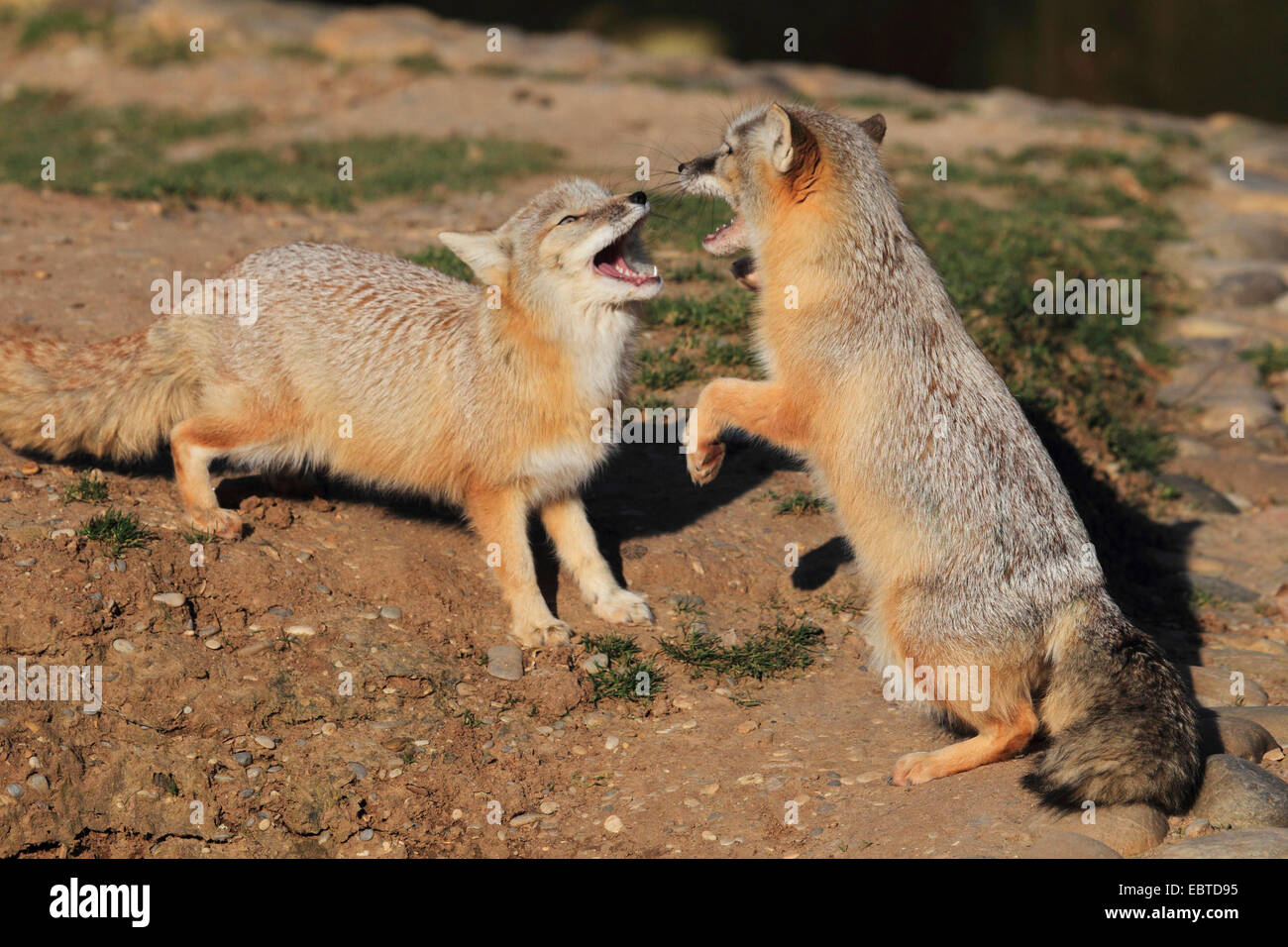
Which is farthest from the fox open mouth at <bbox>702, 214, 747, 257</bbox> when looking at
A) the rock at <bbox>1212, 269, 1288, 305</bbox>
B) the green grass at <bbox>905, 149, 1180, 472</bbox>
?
the rock at <bbox>1212, 269, 1288, 305</bbox>

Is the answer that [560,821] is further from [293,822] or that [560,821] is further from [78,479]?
[78,479]

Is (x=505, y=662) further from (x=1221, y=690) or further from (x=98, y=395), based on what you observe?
(x=1221, y=690)

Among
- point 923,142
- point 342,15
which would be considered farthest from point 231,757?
point 342,15

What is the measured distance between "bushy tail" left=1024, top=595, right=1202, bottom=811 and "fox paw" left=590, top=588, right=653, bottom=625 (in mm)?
2084

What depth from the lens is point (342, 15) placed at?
20156mm

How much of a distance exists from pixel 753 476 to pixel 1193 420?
425cm

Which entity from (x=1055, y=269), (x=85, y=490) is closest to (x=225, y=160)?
(x=85, y=490)

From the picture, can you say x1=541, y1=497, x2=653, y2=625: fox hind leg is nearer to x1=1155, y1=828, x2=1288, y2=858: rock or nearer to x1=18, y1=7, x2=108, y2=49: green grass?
x1=1155, y1=828, x2=1288, y2=858: rock

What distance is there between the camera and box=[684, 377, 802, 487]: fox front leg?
222 inches

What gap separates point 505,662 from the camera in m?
6.02

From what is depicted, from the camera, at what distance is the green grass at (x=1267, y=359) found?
34.6 feet

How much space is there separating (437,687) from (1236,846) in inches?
134

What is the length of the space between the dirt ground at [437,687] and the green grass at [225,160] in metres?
3.93

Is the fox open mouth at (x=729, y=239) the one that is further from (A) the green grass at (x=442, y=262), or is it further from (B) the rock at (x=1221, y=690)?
(A) the green grass at (x=442, y=262)
